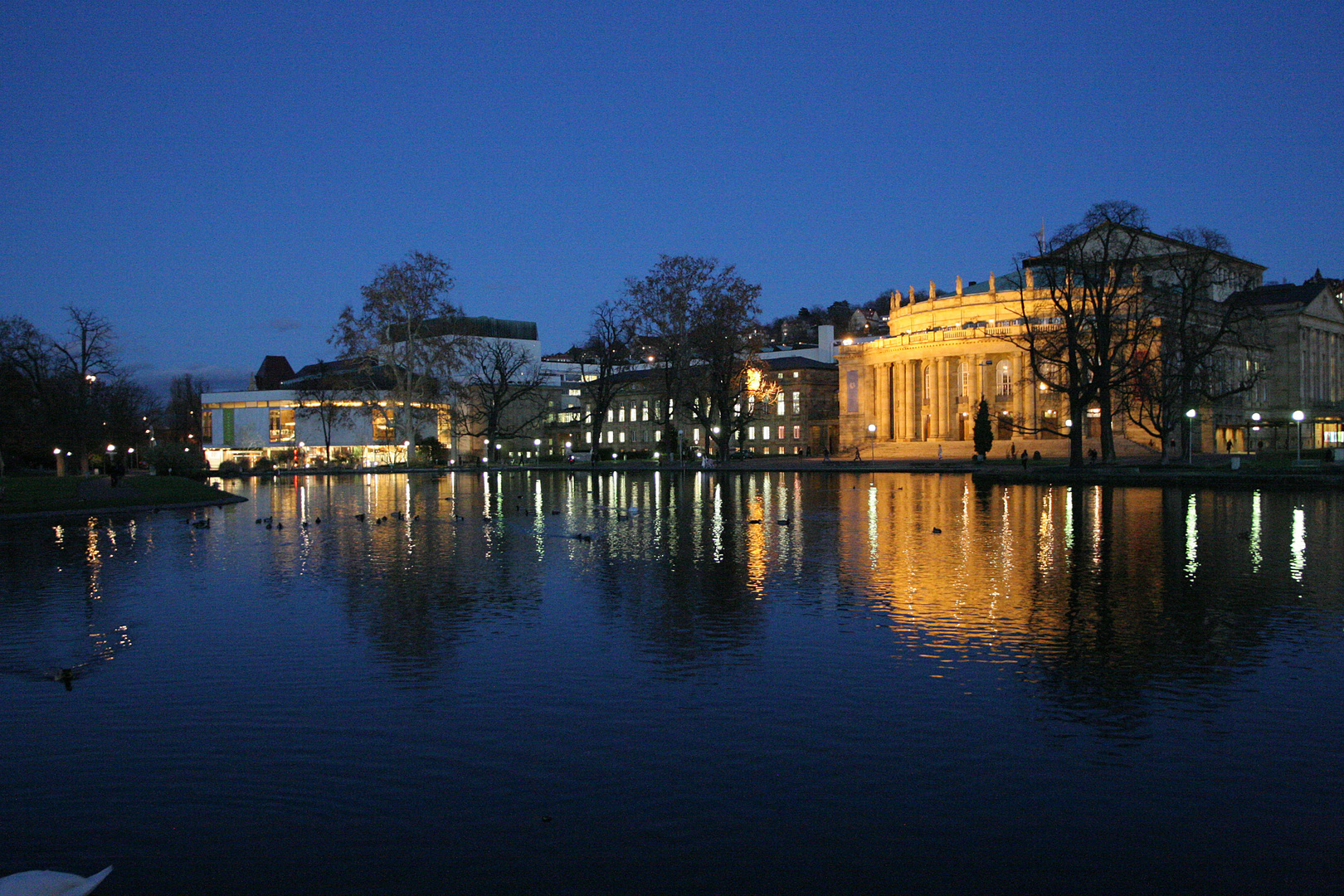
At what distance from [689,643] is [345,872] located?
6.05 m

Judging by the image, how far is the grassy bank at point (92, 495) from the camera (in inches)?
1390

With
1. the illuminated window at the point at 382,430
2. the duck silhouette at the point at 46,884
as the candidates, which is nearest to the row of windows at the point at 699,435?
the illuminated window at the point at 382,430

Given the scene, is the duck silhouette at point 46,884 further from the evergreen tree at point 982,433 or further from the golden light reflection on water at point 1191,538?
the evergreen tree at point 982,433

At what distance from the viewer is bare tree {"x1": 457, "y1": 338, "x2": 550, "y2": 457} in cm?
8500

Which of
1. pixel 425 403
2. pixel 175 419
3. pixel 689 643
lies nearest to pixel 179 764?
pixel 689 643

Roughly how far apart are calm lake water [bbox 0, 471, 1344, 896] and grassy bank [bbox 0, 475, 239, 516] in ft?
65.7

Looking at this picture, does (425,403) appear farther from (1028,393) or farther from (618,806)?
(618,806)

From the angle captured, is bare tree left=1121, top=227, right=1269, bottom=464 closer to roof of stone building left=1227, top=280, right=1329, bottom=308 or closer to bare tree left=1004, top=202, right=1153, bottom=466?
bare tree left=1004, top=202, right=1153, bottom=466

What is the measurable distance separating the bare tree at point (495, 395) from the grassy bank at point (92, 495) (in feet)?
96.6

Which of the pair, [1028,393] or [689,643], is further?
[1028,393]

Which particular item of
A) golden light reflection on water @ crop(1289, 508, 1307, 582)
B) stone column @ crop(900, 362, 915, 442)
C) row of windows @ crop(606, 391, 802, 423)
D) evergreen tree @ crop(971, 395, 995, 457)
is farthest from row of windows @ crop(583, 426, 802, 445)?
golden light reflection on water @ crop(1289, 508, 1307, 582)

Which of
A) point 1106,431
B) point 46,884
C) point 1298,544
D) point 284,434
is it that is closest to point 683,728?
point 46,884

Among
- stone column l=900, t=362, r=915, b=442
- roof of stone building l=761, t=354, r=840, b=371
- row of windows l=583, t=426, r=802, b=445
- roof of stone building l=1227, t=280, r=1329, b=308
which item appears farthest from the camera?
roof of stone building l=761, t=354, r=840, b=371

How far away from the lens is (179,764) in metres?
7.41
